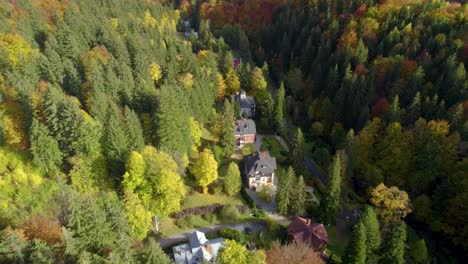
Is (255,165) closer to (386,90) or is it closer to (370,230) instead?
(370,230)

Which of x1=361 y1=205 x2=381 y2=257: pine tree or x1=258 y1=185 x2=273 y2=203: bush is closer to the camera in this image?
x1=361 y1=205 x2=381 y2=257: pine tree

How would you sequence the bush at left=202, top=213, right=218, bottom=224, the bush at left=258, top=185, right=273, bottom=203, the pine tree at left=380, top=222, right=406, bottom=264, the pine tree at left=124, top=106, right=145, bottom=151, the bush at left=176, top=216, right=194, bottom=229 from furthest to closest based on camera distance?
A: the bush at left=258, top=185, right=273, bottom=203 → the bush at left=202, top=213, right=218, bottom=224 → the bush at left=176, top=216, right=194, bottom=229 → the pine tree at left=124, top=106, right=145, bottom=151 → the pine tree at left=380, top=222, right=406, bottom=264

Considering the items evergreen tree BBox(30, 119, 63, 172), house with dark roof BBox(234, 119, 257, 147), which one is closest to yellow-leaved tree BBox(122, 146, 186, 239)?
evergreen tree BBox(30, 119, 63, 172)

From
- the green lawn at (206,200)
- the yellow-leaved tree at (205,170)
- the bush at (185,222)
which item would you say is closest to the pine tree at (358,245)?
the green lawn at (206,200)

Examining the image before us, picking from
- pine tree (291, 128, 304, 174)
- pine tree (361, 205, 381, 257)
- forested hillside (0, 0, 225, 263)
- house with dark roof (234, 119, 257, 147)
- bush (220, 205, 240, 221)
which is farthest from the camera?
house with dark roof (234, 119, 257, 147)

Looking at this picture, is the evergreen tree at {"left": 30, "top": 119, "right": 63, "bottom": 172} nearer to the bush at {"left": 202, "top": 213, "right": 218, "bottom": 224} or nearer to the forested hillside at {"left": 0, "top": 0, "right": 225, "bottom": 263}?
the forested hillside at {"left": 0, "top": 0, "right": 225, "bottom": 263}

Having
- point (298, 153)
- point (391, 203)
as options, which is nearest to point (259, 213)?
point (298, 153)
